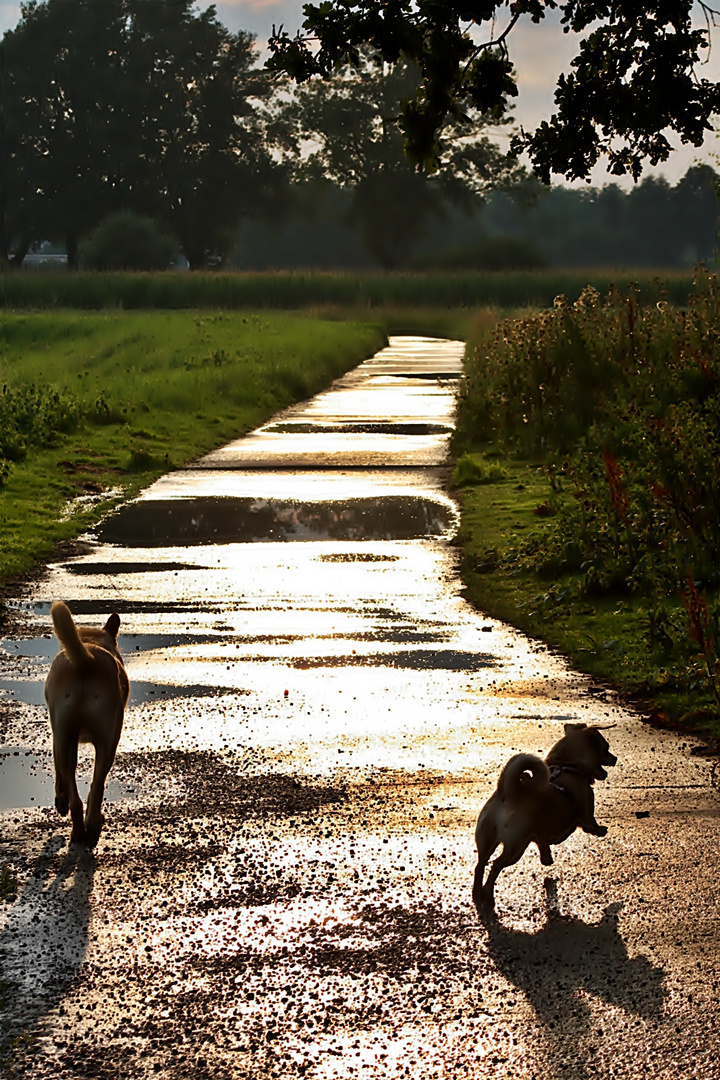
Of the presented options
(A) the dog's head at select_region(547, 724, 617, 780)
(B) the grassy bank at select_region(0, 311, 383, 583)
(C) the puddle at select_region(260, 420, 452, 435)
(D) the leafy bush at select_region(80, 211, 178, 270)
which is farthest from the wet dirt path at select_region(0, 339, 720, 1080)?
(D) the leafy bush at select_region(80, 211, 178, 270)

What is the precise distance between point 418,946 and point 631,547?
267 inches

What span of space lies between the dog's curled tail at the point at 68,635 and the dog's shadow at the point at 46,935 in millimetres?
780

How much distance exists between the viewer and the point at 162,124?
86438 mm

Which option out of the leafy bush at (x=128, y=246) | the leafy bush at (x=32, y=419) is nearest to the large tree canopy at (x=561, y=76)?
the leafy bush at (x=32, y=419)

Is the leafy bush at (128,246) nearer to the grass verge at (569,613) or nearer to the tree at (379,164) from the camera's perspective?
the tree at (379,164)

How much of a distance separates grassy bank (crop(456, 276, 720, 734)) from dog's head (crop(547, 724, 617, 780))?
2.22 m

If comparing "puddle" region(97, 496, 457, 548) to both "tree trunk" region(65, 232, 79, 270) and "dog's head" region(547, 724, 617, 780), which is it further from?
"tree trunk" region(65, 232, 79, 270)

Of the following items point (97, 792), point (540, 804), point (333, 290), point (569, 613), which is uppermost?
point (540, 804)

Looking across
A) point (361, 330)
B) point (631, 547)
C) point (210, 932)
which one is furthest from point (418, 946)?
point (361, 330)

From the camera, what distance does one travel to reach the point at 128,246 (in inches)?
3206

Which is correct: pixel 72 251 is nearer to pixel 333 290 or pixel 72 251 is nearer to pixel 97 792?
pixel 333 290

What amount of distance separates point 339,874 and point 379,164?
87.7m

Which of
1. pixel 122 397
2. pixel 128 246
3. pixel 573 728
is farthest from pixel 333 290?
pixel 573 728

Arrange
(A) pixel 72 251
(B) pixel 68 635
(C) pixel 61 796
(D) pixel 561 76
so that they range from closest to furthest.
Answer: (B) pixel 68 635 < (C) pixel 61 796 < (D) pixel 561 76 < (A) pixel 72 251
